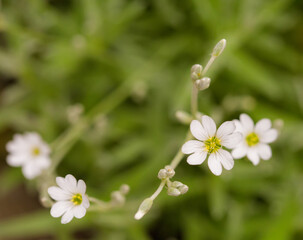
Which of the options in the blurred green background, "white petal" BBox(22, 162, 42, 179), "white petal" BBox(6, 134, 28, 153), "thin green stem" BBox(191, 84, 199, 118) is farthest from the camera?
the blurred green background

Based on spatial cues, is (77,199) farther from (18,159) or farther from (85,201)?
(18,159)

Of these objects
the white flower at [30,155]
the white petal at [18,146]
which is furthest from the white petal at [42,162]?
the white petal at [18,146]

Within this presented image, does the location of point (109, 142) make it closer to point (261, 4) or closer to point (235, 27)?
point (235, 27)

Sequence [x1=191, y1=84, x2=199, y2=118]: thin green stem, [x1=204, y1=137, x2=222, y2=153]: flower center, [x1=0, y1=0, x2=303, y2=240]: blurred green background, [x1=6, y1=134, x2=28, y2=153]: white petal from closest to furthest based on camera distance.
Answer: [x1=204, y1=137, x2=222, y2=153]: flower center, [x1=191, y1=84, x2=199, y2=118]: thin green stem, [x1=6, y1=134, x2=28, y2=153]: white petal, [x1=0, y1=0, x2=303, y2=240]: blurred green background

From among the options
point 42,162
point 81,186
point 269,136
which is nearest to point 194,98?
point 269,136

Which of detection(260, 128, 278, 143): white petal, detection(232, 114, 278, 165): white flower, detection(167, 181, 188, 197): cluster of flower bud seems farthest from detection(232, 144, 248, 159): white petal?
detection(167, 181, 188, 197): cluster of flower bud

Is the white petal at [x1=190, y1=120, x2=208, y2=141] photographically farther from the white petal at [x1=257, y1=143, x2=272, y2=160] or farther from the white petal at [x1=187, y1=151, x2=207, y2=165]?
the white petal at [x1=257, y1=143, x2=272, y2=160]

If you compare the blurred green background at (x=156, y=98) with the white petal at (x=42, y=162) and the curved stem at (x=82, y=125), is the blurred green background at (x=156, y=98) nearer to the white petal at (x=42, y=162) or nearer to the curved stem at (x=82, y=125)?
the curved stem at (x=82, y=125)
